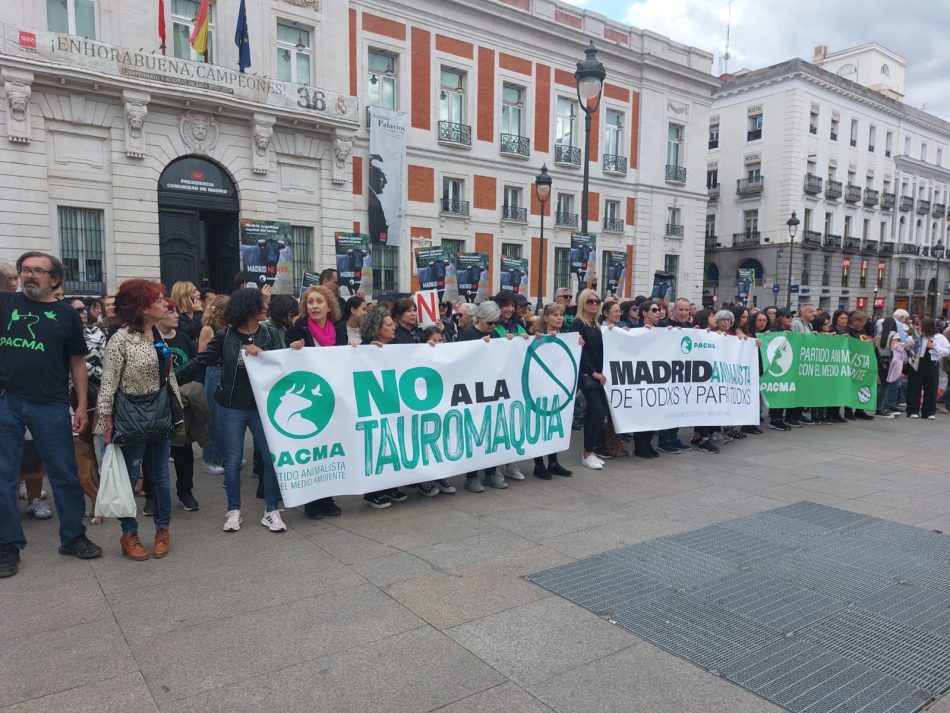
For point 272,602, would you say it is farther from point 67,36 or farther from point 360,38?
point 360,38

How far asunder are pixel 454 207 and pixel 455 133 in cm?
283

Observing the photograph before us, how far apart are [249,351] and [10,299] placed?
5.03 ft

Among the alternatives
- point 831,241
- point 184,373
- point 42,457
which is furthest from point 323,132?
point 831,241

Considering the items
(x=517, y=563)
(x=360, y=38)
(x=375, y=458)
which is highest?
(x=360, y=38)

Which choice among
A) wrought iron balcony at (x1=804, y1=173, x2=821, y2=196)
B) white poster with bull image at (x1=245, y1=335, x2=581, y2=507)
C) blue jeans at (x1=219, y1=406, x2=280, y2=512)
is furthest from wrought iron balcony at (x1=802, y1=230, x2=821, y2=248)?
blue jeans at (x1=219, y1=406, x2=280, y2=512)

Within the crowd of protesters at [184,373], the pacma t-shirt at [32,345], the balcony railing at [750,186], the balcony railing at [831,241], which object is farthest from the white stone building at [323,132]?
the balcony railing at [831,241]

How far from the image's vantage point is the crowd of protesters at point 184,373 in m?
4.37

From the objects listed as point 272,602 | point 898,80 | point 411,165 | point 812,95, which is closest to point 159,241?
point 411,165

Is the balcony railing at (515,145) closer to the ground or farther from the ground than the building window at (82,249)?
farther from the ground

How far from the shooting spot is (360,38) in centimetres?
2362

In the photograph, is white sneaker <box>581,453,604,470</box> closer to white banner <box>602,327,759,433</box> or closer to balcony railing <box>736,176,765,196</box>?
white banner <box>602,327,759,433</box>

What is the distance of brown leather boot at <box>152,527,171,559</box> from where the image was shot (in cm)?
466

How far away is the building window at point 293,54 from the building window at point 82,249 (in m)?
7.56

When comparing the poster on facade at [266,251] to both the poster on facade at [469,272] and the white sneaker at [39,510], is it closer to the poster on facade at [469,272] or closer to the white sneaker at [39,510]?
the poster on facade at [469,272]
